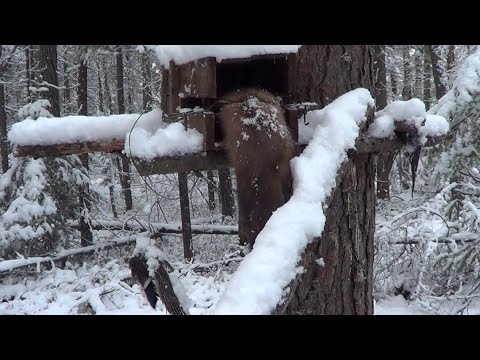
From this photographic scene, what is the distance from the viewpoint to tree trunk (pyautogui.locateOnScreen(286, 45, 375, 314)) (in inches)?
71.4

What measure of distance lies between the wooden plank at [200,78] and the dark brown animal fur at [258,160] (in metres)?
0.13

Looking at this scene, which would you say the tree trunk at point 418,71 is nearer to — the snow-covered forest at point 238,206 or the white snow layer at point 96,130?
the snow-covered forest at point 238,206

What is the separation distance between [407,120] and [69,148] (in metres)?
1.59

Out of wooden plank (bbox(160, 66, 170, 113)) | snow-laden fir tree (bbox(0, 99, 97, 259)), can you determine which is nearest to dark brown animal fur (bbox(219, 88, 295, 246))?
wooden plank (bbox(160, 66, 170, 113))

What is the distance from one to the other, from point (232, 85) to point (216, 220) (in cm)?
1027

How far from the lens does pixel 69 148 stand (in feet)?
6.61

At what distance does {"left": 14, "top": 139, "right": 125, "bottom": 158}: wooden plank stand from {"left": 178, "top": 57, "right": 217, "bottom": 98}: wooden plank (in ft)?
1.41

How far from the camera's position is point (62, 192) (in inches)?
351

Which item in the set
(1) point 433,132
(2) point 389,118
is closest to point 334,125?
(2) point 389,118

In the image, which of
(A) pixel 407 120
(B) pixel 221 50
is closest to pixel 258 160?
(B) pixel 221 50

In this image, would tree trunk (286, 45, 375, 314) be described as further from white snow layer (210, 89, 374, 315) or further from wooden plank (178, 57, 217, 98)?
wooden plank (178, 57, 217, 98)

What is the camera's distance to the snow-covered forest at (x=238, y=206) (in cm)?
159

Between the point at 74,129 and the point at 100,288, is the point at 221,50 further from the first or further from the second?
the point at 100,288
